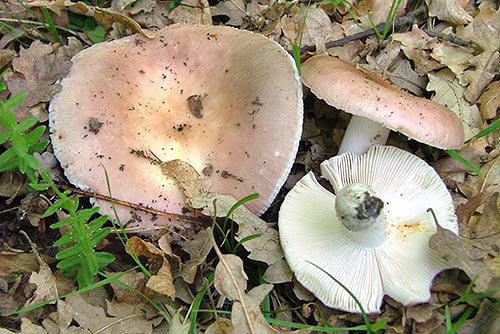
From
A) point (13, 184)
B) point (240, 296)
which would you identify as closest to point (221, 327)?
point (240, 296)

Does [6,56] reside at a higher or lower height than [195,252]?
higher

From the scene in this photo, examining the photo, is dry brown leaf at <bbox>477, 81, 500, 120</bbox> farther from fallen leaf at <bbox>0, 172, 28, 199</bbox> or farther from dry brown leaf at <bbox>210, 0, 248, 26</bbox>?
fallen leaf at <bbox>0, 172, 28, 199</bbox>

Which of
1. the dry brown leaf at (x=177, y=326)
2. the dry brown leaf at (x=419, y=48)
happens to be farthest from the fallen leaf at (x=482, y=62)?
the dry brown leaf at (x=177, y=326)

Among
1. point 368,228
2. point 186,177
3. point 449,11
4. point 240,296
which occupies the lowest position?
point 240,296

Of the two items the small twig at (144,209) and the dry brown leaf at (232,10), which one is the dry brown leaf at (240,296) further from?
the dry brown leaf at (232,10)

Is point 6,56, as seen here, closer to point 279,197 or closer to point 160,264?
point 160,264

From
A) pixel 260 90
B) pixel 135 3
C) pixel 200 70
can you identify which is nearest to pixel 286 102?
pixel 260 90

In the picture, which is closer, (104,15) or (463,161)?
(463,161)

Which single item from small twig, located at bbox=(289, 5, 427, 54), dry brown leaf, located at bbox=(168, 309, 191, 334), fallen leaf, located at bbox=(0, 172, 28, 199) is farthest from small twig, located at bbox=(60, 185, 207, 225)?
small twig, located at bbox=(289, 5, 427, 54)
